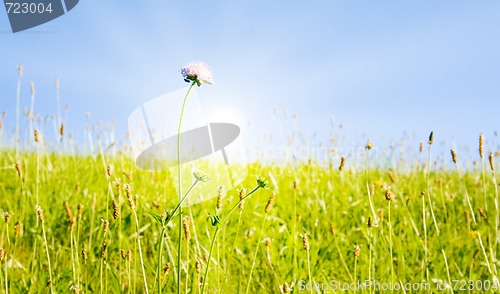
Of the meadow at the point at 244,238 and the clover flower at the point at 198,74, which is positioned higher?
the clover flower at the point at 198,74

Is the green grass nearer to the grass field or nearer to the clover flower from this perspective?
the grass field

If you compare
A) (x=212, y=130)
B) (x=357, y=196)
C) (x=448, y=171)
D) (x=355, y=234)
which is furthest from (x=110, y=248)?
(x=448, y=171)

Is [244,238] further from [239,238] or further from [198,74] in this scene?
[198,74]

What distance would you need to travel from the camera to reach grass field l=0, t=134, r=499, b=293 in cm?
187

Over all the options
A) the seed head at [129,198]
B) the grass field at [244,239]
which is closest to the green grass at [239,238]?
the grass field at [244,239]

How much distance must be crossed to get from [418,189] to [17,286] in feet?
10.6

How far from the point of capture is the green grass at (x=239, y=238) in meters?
2.05

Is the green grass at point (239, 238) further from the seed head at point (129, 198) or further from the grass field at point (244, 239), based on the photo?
the seed head at point (129, 198)

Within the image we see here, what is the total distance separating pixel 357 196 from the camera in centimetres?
348

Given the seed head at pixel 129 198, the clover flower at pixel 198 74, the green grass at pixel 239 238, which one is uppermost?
the clover flower at pixel 198 74

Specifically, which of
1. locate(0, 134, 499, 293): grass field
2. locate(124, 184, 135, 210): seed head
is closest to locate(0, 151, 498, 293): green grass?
locate(0, 134, 499, 293): grass field

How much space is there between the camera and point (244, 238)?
2604mm

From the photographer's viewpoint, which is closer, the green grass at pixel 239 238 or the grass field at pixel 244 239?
the grass field at pixel 244 239

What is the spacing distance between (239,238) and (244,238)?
35mm
